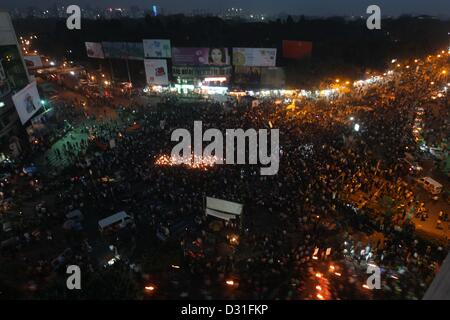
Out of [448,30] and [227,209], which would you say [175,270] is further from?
[448,30]

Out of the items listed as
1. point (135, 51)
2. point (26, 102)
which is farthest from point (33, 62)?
point (26, 102)

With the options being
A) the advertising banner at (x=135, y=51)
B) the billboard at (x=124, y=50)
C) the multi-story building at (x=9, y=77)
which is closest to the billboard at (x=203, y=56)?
the advertising banner at (x=135, y=51)

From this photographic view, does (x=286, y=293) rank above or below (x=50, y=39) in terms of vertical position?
below

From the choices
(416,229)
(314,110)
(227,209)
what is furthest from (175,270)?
(314,110)

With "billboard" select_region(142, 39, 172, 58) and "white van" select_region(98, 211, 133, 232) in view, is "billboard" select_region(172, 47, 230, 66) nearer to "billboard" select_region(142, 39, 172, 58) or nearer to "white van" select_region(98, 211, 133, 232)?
"billboard" select_region(142, 39, 172, 58)

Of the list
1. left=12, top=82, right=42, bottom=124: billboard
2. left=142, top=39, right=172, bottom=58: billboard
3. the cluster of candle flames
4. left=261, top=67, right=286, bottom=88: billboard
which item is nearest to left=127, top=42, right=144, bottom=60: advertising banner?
left=142, top=39, right=172, bottom=58: billboard

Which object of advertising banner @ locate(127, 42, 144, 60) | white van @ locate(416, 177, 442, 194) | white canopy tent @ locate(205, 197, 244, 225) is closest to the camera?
white canopy tent @ locate(205, 197, 244, 225)
